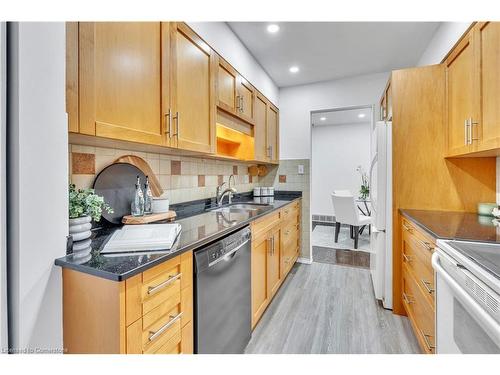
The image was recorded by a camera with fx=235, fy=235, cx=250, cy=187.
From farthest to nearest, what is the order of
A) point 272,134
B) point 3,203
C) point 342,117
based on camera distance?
point 342,117 < point 272,134 < point 3,203

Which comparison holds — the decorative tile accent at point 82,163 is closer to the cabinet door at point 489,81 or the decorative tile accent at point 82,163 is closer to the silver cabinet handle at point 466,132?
the cabinet door at point 489,81

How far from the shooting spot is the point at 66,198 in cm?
88

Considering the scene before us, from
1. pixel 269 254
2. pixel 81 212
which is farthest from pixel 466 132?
pixel 81 212

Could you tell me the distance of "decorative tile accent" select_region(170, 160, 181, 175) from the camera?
1.83m

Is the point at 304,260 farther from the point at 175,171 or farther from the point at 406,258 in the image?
the point at 175,171

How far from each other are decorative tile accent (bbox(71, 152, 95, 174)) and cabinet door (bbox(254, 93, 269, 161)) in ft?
5.37

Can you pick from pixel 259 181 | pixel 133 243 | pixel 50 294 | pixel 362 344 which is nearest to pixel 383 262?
pixel 362 344

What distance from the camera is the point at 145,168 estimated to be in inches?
62.0

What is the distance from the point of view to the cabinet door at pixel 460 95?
1508mm

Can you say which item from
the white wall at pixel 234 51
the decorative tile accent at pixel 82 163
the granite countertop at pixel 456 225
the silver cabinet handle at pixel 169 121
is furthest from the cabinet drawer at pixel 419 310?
the white wall at pixel 234 51

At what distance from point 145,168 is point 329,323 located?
1.82m

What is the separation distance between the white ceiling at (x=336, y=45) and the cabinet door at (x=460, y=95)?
65 centimetres

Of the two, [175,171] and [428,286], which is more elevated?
[175,171]
